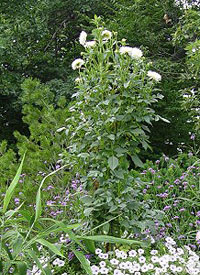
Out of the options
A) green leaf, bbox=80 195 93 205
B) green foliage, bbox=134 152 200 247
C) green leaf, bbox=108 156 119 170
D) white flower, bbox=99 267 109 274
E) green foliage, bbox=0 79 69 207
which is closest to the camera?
white flower, bbox=99 267 109 274

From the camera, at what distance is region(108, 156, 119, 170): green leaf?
2.44m

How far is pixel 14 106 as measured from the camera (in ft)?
20.1

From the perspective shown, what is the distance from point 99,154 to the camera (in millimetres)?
2570

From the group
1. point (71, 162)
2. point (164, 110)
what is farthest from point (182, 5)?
point (71, 162)

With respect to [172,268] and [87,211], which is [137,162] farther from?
[172,268]

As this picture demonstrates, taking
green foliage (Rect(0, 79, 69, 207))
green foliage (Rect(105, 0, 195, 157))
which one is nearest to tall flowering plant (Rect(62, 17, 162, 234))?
green foliage (Rect(0, 79, 69, 207))

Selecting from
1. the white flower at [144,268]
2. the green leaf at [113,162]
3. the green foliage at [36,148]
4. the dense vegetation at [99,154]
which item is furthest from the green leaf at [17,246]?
the green foliage at [36,148]

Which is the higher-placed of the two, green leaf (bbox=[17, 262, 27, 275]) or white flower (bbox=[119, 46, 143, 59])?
white flower (bbox=[119, 46, 143, 59])

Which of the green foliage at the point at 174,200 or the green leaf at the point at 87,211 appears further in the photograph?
the green foliage at the point at 174,200

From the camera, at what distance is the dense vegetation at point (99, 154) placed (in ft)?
7.20

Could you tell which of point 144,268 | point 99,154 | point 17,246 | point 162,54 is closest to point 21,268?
point 17,246

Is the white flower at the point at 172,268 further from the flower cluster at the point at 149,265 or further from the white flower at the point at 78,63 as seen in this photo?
the white flower at the point at 78,63

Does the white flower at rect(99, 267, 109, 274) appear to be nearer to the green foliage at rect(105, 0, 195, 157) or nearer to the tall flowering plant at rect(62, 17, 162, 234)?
the tall flowering plant at rect(62, 17, 162, 234)

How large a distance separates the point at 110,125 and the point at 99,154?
0.19 m
